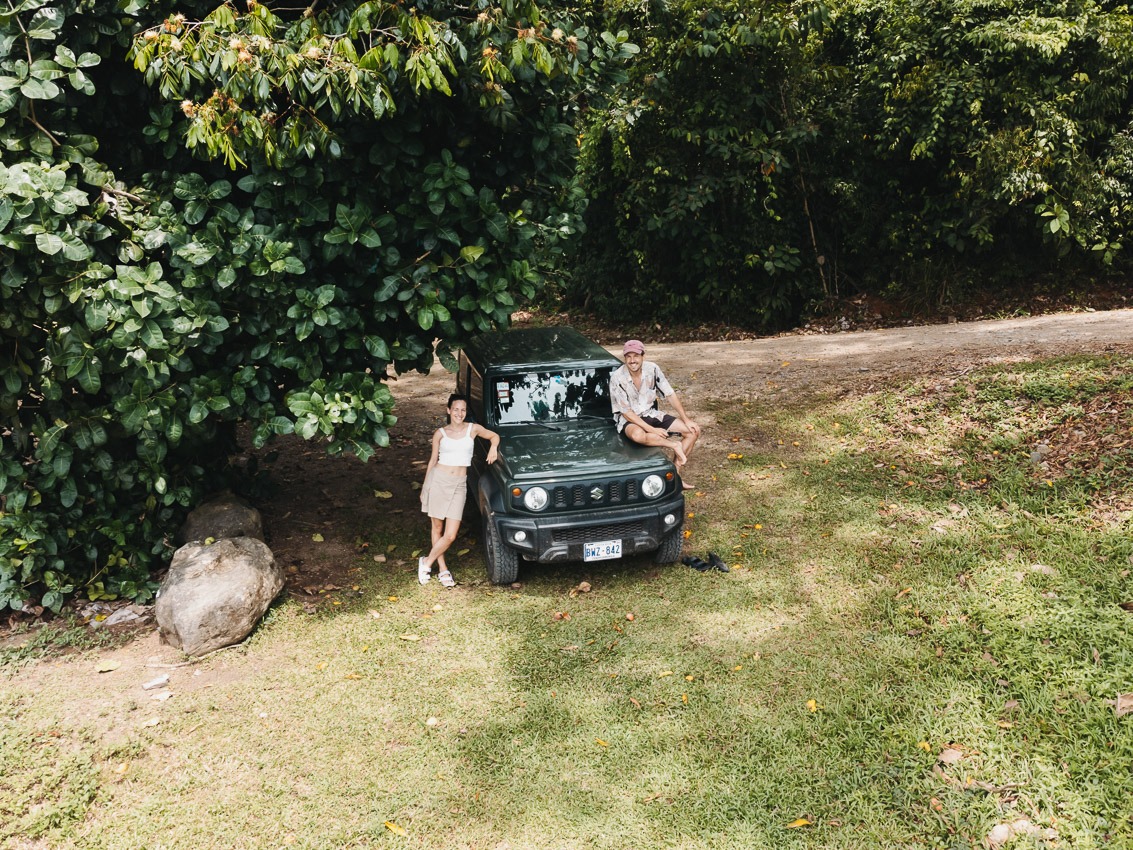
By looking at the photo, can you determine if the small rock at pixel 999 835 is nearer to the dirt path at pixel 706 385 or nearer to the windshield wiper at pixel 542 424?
the windshield wiper at pixel 542 424

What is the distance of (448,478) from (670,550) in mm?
1773

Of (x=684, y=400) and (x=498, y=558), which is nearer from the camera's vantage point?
(x=498, y=558)

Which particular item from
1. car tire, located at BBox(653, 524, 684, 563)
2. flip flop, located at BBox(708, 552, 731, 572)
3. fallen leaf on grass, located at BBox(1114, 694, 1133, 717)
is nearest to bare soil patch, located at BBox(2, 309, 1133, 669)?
car tire, located at BBox(653, 524, 684, 563)

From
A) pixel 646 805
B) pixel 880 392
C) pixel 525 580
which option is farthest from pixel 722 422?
pixel 646 805

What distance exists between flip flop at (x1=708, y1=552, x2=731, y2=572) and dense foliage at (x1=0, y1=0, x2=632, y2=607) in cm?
244

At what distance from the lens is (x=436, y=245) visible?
19.0ft

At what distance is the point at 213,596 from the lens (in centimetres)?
559

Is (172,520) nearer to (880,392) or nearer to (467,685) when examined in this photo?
(467,685)

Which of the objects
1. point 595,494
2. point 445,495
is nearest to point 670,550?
point 595,494

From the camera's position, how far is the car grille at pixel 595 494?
5945mm

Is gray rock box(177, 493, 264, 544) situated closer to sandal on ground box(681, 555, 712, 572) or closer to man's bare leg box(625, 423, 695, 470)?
man's bare leg box(625, 423, 695, 470)

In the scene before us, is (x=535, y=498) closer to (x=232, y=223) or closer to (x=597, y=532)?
(x=597, y=532)

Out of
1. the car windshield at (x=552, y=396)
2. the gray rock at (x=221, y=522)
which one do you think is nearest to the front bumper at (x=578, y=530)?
the car windshield at (x=552, y=396)

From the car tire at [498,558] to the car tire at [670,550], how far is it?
110 cm
